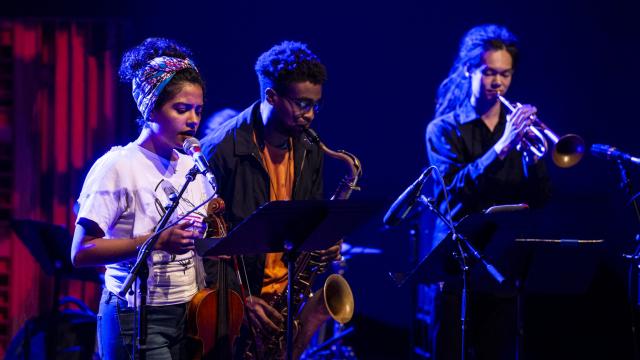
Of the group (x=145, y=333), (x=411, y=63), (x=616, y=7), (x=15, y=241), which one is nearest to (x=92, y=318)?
(x=15, y=241)

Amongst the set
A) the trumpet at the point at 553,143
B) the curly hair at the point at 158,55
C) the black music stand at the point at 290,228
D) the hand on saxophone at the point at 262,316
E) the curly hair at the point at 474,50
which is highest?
the curly hair at the point at 474,50

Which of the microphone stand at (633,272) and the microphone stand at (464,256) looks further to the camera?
the microphone stand at (633,272)

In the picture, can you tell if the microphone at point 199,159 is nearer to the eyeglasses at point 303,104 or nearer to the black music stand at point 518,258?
the eyeglasses at point 303,104

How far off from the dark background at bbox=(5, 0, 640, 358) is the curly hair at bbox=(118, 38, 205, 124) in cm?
299

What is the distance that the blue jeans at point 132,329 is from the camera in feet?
10.1

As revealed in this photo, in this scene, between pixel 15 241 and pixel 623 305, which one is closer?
pixel 623 305

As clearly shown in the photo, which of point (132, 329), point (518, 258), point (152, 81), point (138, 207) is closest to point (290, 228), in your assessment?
point (138, 207)

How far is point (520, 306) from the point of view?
165 inches

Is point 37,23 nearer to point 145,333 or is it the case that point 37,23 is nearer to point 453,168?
point 453,168

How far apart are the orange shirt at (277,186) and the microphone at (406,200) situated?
0.60 metres

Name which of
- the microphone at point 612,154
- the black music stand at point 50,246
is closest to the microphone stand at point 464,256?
the microphone at point 612,154

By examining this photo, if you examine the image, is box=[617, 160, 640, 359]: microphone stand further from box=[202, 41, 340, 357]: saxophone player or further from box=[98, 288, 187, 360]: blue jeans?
box=[98, 288, 187, 360]: blue jeans

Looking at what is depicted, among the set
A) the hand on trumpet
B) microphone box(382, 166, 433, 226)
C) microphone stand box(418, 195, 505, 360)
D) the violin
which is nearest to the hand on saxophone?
Answer: the violin

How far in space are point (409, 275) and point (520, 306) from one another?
0.80m
